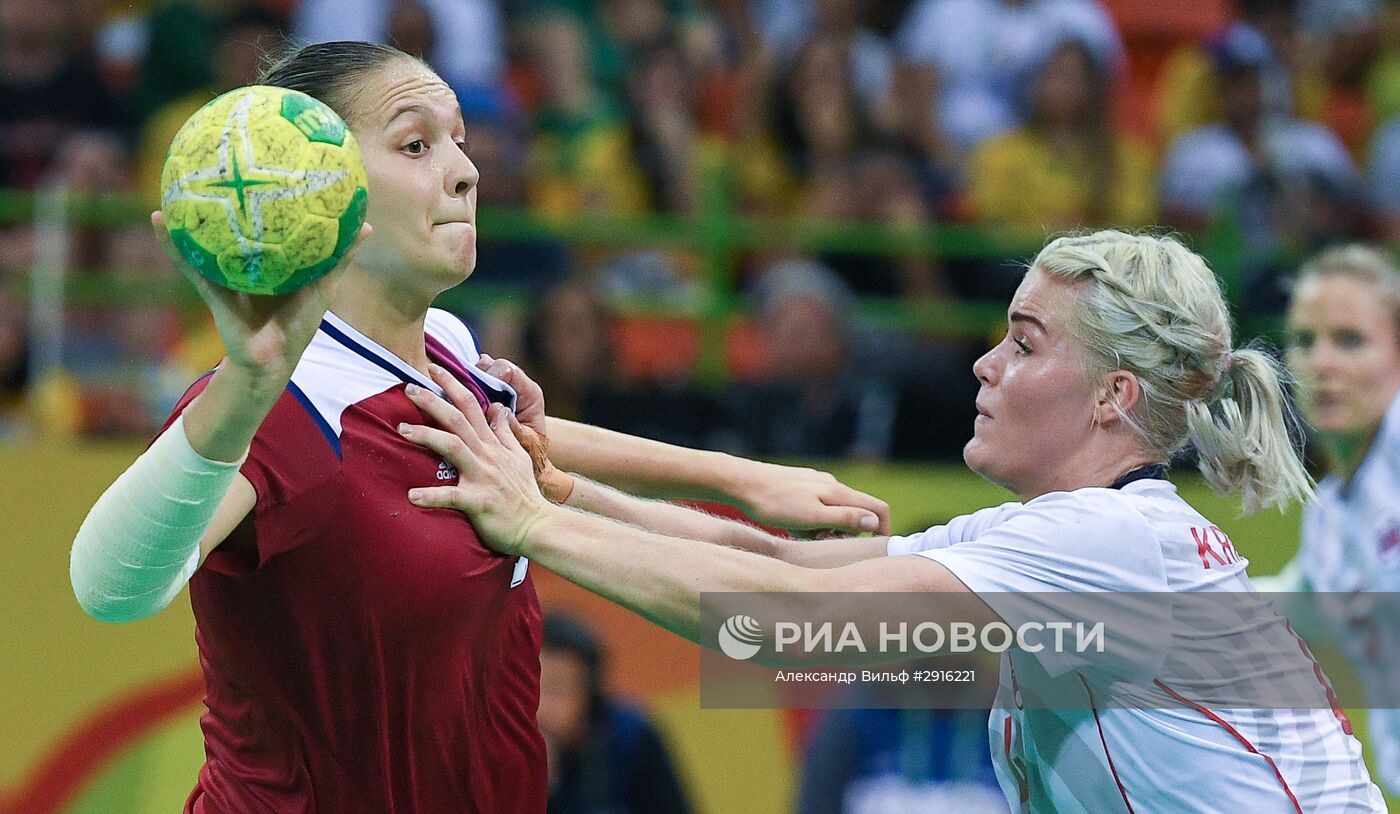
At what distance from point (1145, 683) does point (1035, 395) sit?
64cm

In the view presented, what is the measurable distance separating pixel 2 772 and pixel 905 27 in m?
6.47

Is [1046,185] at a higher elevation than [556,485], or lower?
higher

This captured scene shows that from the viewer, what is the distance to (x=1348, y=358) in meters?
5.63

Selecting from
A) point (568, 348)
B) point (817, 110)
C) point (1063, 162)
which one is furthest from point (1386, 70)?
point (568, 348)

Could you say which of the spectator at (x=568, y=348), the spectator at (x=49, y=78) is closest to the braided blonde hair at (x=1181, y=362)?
the spectator at (x=568, y=348)

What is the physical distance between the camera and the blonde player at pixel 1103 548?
3135 mm

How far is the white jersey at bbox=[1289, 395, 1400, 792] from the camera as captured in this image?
17.5 ft

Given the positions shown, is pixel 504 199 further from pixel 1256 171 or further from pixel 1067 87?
pixel 1256 171

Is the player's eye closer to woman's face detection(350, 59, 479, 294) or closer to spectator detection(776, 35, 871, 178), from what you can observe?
spectator detection(776, 35, 871, 178)

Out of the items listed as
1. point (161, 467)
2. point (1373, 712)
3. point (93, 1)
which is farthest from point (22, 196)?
point (1373, 712)

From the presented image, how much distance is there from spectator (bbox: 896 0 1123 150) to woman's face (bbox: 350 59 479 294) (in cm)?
651

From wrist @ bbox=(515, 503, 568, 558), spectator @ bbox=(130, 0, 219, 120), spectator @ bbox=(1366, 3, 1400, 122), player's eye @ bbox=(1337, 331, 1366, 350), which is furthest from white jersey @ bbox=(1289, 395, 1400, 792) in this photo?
spectator @ bbox=(130, 0, 219, 120)

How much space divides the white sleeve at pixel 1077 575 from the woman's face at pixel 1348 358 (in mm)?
2587

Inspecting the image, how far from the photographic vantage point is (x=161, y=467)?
94.7 inches
